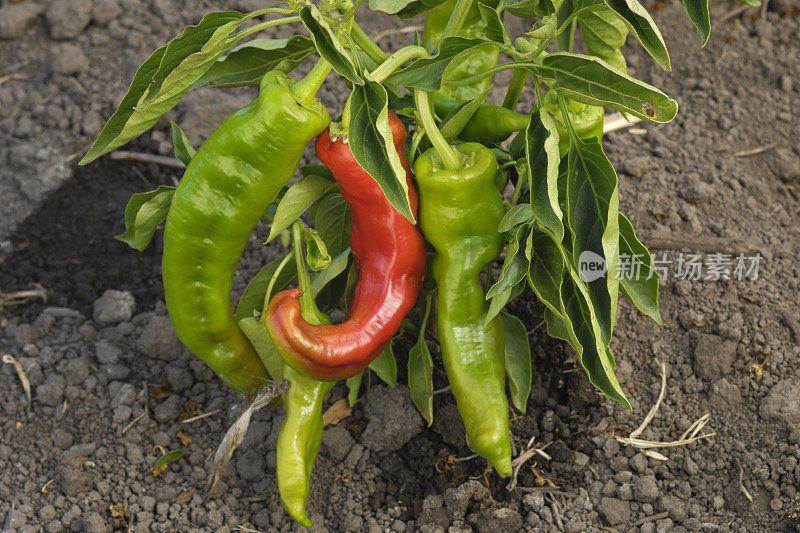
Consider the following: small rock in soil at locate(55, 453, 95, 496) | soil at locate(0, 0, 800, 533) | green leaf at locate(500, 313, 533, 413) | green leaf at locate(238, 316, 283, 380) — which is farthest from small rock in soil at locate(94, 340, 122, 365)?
green leaf at locate(500, 313, 533, 413)

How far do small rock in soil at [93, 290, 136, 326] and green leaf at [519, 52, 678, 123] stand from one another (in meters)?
1.69

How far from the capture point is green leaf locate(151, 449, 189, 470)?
2543mm

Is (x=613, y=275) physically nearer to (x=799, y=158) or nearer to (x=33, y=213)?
(x=799, y=158)

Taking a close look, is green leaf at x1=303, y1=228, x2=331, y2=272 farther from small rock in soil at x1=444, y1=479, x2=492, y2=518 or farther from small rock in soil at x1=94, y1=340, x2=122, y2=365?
small rock in soil at x1=94, y1=340, x2=122, y2=365

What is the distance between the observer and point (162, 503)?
247 centimetres

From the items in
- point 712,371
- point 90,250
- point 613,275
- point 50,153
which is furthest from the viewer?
point 50,153

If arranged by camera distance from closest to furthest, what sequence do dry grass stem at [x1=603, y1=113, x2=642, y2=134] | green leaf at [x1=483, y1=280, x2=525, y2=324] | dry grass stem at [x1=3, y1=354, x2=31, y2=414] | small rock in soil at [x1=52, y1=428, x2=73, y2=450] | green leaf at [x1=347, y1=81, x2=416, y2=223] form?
1. green leaf at [x1=347, y1=81, x2=416, y2=223]
2. green leaf at [x1=483, y1=280, x2=525, y2=324]
3. small rock in soil at [x1=52, y1=428, x2=73, y2=450]
4. dry grass stem at [x1=3, y1=354, x2=31, y2=414]
5. dry grass stem at [x1=603, y1=113, x2=642, y2=134]

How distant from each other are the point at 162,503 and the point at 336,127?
1218 mm

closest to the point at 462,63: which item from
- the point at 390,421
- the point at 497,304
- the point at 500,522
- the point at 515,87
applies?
the point at 515,87

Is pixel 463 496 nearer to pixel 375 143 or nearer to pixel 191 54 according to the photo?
pixel 375 143

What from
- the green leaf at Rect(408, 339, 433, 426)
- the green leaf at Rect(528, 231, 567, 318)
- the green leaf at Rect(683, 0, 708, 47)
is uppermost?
the green leaf at Rect(683, 0, 708, 47)

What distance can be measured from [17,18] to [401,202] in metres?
2.76

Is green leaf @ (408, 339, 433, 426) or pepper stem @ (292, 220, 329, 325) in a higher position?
pepper stem @ (292, 220, 329, 325)

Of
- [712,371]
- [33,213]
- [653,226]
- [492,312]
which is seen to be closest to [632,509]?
[712,371]
